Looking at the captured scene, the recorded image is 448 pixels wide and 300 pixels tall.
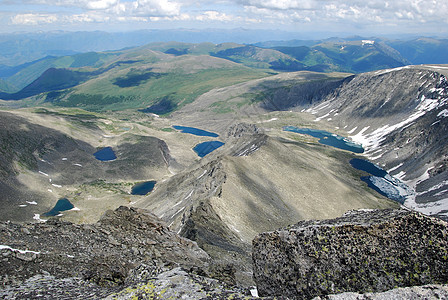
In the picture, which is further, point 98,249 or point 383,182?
point 383,182

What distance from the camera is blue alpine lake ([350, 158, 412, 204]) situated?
108 metres

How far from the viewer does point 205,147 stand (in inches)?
7239

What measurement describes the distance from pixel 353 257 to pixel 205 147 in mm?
170816

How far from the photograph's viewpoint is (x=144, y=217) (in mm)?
32719

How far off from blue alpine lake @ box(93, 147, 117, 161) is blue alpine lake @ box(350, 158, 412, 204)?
108348 mm

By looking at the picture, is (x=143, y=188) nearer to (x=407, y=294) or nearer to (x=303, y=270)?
(x=303, y=270)

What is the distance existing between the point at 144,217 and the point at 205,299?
21.4 metres

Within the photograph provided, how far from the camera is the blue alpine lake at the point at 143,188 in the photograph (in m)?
109

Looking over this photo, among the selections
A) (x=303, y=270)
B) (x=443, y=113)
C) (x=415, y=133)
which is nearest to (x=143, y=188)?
(x=303, y=270)

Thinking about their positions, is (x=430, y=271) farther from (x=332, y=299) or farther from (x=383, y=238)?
(x=332, y=299)

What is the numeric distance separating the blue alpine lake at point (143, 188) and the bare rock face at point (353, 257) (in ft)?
318

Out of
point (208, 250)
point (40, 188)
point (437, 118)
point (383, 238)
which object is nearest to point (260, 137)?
point (208, 250)

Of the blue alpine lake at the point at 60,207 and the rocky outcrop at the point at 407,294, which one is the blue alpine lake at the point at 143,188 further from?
the rocky outcrop at the point at 407,294

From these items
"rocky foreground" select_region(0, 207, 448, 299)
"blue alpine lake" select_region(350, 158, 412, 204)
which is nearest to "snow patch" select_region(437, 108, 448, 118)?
Result: "blue alpine lake" select_region(350, 158, 412, 204)
